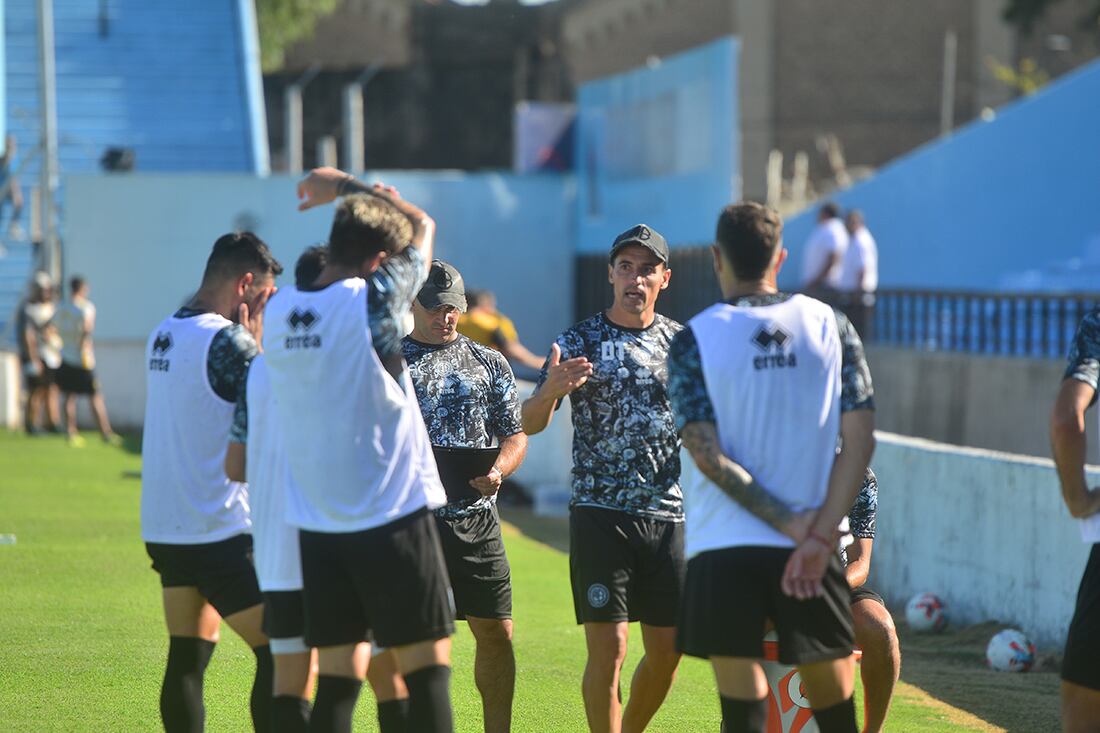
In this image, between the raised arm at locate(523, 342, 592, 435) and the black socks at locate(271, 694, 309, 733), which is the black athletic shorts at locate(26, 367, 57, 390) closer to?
the raised arm at locate(523, 342, 592, 435)

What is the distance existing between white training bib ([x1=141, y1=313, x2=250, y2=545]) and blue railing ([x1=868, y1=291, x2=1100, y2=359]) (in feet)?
35.8

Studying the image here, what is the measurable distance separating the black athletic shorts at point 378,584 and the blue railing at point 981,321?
36.2 ft

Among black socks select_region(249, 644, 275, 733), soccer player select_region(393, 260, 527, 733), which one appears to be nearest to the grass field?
soccer player select_region(393, 260, 527, 733)

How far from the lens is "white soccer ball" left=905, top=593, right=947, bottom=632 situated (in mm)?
10367

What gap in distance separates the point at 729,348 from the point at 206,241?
Result: 21.2 metres

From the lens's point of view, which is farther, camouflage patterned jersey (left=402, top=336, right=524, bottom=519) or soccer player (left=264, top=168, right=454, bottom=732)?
camouflage patterned jersey (left=402, top=336, right=524, bottom=519)

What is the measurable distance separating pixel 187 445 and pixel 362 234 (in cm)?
112

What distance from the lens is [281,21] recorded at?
5050 centimetres

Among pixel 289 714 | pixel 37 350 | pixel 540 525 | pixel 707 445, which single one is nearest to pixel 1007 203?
pixel 540 525

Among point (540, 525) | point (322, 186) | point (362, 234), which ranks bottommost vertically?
point (540, 525)

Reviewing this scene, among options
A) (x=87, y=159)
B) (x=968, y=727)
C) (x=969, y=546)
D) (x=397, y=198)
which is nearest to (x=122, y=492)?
(x=969, y=546)

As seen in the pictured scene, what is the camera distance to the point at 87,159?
33.1 m

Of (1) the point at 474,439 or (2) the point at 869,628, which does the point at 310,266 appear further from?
(2) the point at 869,628

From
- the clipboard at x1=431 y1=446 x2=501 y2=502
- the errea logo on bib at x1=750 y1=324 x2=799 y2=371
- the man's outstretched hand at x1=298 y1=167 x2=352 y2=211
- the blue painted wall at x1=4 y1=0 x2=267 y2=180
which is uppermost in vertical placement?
the blue painted wall at x1=4 y1=0 x2=267 y2=180
